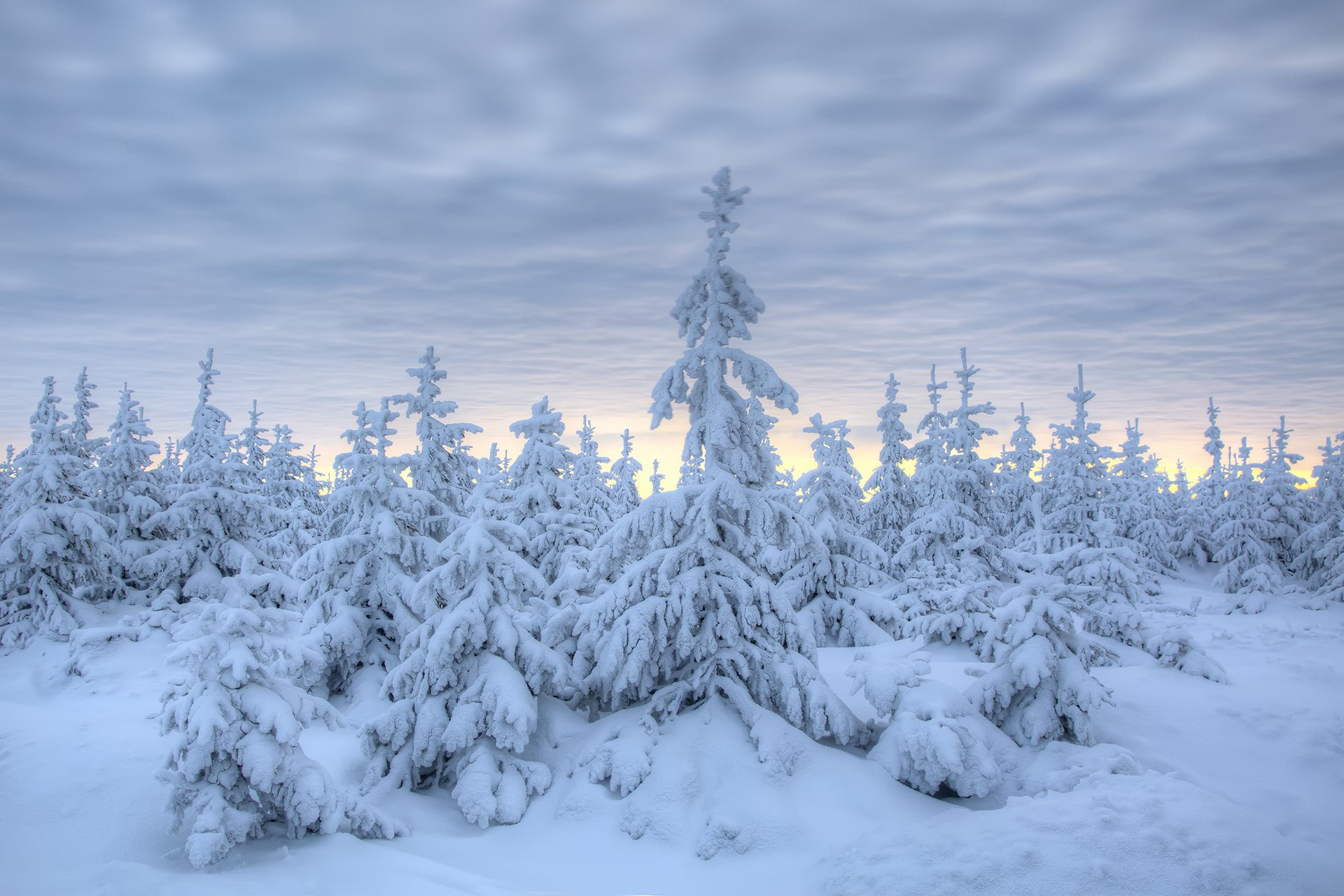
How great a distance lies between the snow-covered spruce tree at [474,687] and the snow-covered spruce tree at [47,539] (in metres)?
19.3

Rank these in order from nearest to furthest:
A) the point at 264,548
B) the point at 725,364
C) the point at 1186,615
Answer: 1. the point at 725,364
2. the point at 264,548
3. the point at 1186,615

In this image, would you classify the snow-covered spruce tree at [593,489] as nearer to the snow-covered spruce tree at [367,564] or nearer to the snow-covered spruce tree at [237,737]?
the snow-covered spruce tree at [367,564]

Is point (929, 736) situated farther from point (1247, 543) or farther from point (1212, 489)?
point (1212, 489)

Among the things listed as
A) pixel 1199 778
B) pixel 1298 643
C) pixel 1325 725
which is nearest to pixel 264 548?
pixel 1199 778

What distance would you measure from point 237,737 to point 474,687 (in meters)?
4.12

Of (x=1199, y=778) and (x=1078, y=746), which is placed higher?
(x=1078, y=746)

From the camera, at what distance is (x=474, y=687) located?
12945 millimetres

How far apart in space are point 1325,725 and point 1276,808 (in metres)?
3.89

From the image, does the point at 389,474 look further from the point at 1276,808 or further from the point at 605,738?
the point at 1276,808

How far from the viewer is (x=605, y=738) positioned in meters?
12.9

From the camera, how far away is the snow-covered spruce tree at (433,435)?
67.5ft

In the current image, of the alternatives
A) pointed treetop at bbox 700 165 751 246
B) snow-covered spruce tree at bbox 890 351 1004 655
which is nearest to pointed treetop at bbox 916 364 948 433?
snow-covered spruce tree at bbox 890 351 1004 655

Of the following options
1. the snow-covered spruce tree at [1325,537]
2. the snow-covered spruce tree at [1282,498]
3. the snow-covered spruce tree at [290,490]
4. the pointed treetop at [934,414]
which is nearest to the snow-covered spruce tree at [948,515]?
the pointed treetop at [934,414]

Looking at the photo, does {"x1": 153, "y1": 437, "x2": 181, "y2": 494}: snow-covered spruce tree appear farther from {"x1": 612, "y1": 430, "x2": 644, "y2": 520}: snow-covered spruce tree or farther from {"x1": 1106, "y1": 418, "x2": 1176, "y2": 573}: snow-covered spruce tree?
{"x1": 1106, "y1": 418, "x2": 1176, "y2": 573}: snow-covered spruce tree
